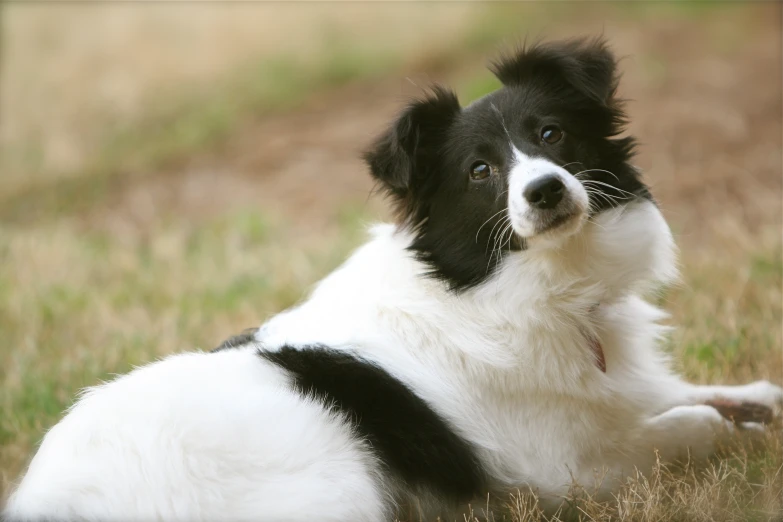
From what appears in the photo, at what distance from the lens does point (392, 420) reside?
3.36 metres

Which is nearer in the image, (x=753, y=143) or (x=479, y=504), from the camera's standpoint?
(x=479, y=504)

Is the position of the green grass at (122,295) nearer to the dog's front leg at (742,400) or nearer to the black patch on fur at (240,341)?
the black patch on fur at (240,341)

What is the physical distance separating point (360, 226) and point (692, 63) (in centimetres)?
608

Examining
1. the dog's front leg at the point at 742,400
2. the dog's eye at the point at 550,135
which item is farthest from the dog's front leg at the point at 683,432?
the dog's eye at the point at 550,135

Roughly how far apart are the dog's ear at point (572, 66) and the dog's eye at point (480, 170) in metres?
0.52

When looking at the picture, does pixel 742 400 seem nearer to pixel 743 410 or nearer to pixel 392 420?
pixel 743 410

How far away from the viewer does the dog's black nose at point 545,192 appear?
10.9ft

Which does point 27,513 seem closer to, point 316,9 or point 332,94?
point 332,94

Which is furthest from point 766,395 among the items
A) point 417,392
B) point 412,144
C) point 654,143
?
point 654,143

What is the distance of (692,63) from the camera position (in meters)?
11.6

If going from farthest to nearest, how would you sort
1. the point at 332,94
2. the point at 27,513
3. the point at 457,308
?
1. the point at 332,94
2. the point at 457,308
3. the point at 27,513

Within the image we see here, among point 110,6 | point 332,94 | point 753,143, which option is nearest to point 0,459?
point 753,143

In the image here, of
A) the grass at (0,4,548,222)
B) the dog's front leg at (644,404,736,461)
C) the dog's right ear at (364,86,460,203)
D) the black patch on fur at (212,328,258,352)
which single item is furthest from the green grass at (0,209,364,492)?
the dog's front leg at (644,404,736,461)

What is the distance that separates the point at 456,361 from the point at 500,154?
92cm
